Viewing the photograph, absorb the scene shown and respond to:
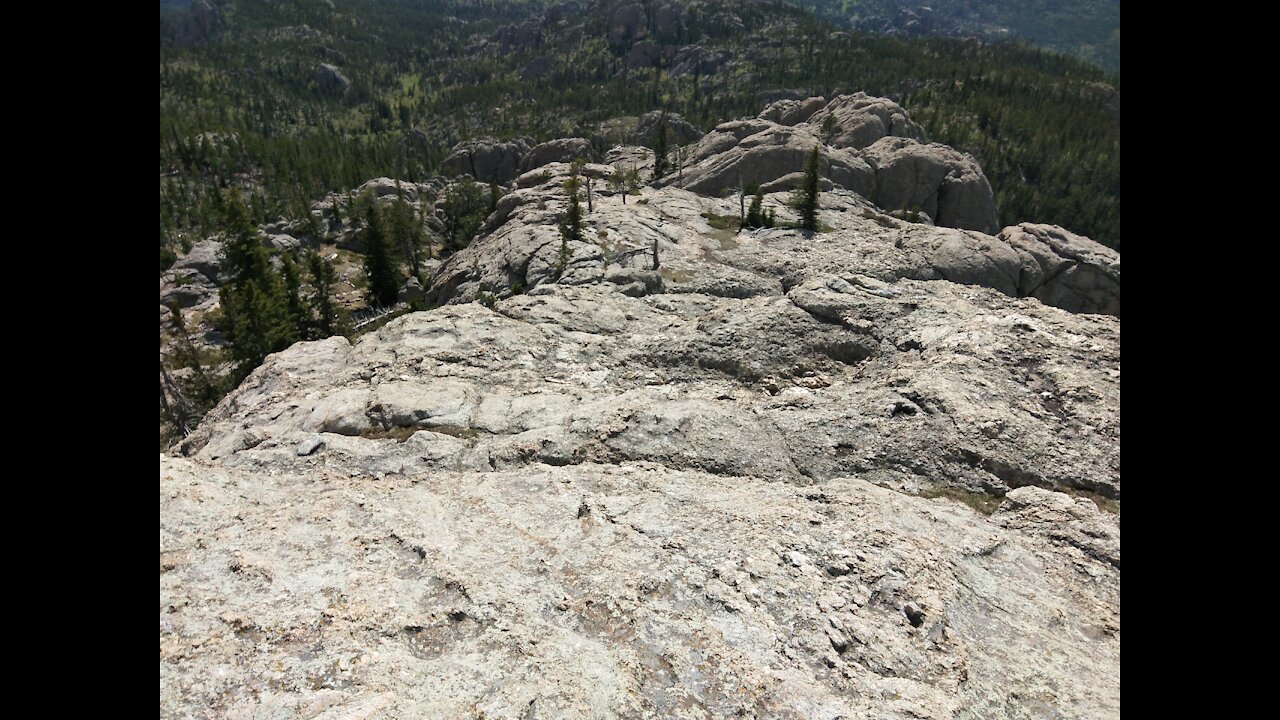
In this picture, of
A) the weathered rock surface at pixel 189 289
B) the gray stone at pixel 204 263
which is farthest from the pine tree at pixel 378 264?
the gray stone at pixel 204 263

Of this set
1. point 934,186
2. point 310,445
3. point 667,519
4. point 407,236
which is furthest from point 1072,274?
point 407,236

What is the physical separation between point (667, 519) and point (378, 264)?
229ft

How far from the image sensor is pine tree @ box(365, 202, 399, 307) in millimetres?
70375

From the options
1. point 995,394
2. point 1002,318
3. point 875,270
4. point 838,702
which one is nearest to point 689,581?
point 838,702

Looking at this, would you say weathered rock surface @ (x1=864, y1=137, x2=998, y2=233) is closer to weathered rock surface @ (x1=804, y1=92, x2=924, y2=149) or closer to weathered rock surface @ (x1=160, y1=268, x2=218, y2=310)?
weathered rock surface @ (x1=804, y1=92, x2=924, y2=149)

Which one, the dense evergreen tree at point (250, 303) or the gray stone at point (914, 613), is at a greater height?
the gray stone at point (914, 613)

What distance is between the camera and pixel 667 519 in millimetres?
14656

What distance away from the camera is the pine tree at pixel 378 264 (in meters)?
70.4

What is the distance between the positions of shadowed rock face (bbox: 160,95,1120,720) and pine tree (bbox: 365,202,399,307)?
48.9 metres

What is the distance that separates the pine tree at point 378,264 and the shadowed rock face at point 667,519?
48.9 meters

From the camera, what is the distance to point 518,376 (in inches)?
942

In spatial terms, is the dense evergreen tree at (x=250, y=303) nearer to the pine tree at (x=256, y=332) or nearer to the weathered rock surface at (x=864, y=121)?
the pine tree at (x=256, y=332)

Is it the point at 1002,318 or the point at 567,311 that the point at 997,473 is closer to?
the point at 1002,318
